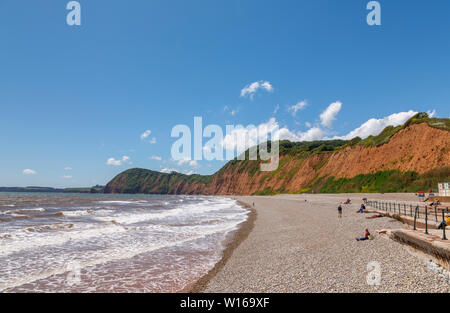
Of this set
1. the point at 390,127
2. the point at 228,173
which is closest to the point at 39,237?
the point at 390,127

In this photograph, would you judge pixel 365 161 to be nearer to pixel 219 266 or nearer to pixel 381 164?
pixel 381 164

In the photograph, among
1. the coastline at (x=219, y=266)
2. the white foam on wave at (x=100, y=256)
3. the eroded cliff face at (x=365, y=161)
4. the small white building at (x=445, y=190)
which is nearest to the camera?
the coastline at (x=219, y=266)

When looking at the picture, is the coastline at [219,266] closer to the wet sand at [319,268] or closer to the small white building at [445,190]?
the wet sand at [319,268]

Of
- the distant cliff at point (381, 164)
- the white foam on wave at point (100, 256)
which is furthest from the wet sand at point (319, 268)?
the distant cliff at point (381, 164)

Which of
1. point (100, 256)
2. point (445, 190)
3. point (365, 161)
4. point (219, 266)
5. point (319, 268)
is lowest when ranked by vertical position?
point (100, 256)

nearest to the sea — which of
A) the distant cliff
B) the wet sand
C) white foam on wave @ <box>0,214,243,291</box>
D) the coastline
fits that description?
white foam on wave @ <box>0,214,243,291</box>

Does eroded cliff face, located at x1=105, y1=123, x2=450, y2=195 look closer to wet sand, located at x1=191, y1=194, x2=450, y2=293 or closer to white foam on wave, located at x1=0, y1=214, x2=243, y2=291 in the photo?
wet sand, located at x1=191, y1=194, x2=450, y2=293

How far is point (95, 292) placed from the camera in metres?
7.98

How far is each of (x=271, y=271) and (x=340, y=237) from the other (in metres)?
7.09

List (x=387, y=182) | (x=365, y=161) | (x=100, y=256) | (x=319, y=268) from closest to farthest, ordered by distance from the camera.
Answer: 1. (x=319, y=268)
2. (x=100, y=256)
3. (x=387, y=182)
4. (x=365, y=161)

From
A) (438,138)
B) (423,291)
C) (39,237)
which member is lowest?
(39,237)

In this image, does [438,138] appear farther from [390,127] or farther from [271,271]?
[271,271]

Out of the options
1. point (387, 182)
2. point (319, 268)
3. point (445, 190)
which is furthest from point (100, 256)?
point (387, 182)

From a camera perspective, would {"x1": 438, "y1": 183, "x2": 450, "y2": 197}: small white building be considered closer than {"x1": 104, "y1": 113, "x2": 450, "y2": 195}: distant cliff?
Yes
